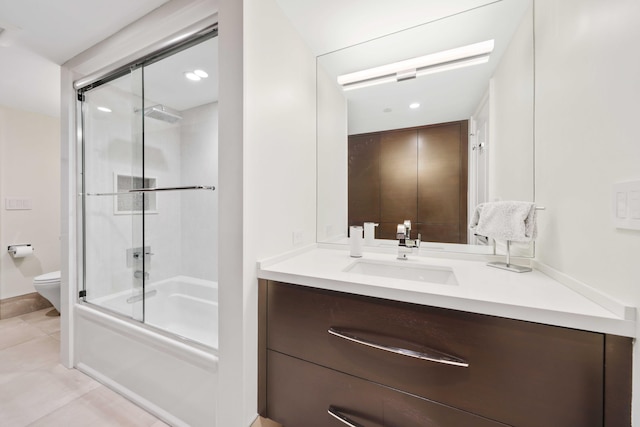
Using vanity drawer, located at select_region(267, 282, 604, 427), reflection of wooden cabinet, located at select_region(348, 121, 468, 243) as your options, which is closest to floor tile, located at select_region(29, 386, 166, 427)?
vanity drawer, located at select_region(267, 282, 604, 427)

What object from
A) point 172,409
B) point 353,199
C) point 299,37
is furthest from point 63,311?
point 299,37

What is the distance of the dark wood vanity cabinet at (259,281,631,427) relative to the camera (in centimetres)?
62

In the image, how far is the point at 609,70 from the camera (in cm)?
67

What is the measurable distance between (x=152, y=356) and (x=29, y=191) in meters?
2.98

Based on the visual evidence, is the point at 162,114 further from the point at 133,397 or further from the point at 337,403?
the point at 337,403

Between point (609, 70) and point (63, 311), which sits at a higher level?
point (609, 70)

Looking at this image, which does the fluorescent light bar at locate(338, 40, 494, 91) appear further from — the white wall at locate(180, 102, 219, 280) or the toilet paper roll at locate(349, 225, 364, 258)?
the white wall at locate(180, 102, 219, 280)

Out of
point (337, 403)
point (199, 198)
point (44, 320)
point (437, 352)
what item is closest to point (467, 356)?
point (437, 352)

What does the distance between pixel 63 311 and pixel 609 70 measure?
317 centimetres

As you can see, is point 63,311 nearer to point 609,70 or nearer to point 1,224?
point 1,224

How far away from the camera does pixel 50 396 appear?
4.94ft

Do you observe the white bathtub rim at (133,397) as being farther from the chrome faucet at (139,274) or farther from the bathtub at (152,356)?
the chrome faucet at (139,274)

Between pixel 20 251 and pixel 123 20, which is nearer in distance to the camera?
pixel 123 20

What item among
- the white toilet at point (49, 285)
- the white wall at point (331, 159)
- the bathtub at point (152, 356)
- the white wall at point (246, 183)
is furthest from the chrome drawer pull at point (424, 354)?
the white toilet at point (49, 285)
